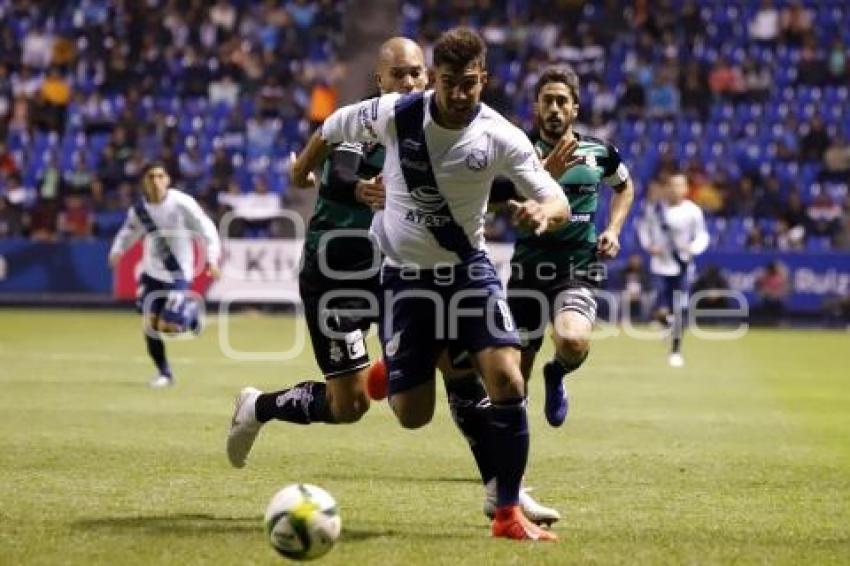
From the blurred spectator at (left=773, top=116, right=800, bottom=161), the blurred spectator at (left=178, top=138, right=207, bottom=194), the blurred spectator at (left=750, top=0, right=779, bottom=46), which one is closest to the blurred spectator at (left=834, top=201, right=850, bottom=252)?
the blurred spectator at (left=773, top=116, right=800, bottom=161)

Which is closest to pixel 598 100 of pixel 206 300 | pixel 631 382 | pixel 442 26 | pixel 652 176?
pixel 652 176

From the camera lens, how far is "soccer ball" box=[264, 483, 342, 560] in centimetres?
687

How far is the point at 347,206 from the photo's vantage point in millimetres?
8969

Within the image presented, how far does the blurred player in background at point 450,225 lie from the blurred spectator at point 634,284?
847 inches

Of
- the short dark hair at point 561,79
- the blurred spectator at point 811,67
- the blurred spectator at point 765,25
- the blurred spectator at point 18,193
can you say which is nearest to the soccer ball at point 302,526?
the short dark hair at point 561,79

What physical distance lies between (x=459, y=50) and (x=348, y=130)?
78 cm

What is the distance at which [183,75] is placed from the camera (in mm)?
36062

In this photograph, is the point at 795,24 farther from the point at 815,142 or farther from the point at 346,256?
the point at 346,256

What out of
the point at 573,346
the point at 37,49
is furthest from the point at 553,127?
the point at 37,49

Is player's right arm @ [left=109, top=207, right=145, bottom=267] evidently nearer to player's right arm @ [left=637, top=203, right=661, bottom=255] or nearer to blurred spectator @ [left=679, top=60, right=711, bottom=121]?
player's right arm @ [left=637, top=203, right=661, bottom=255]

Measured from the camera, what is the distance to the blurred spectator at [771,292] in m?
29.1

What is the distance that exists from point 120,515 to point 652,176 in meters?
24.2

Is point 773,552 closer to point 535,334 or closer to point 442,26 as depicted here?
point 535,334

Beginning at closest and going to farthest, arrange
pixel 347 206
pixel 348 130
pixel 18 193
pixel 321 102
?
pixel 348 130
pixel 347 206
pixel 18 193
pixel 321 102
